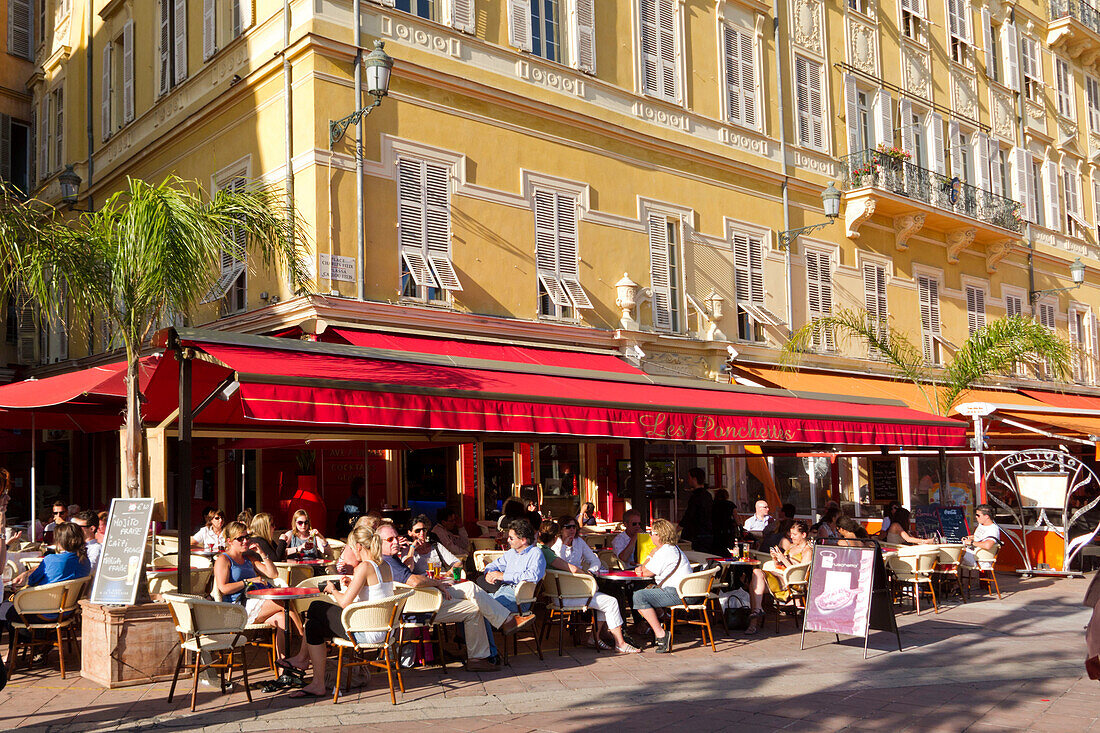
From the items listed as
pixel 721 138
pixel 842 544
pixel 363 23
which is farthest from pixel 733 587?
pixel 721 138

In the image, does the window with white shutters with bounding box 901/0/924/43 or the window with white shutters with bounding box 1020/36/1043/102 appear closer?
the window with white shutters with bounding box 901/0/924/43

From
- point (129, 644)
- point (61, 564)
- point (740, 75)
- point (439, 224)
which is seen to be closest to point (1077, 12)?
point (740, 75)

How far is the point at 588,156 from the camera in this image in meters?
16.3

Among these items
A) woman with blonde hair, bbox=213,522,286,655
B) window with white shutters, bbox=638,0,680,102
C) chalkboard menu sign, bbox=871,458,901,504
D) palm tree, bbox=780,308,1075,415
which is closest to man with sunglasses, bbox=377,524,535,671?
woman with blonde hair, bbox=213,522,286,655

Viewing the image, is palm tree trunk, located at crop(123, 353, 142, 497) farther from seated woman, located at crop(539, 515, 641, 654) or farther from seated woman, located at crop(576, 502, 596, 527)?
seated woman, located at crop(576, 502, 596, 527)

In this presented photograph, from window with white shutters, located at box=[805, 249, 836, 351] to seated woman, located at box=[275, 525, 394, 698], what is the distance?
13.8 metres

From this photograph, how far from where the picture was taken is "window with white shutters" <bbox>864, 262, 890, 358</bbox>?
847 inches

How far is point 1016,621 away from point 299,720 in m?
7.97

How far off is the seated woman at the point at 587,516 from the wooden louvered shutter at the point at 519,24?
6.98m

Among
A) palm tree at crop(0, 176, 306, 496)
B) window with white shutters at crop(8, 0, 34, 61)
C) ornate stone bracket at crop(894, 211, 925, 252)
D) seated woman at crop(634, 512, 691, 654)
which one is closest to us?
palm tree at crop(0, 176, 306, 496)

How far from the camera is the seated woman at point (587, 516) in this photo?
15.2 meters

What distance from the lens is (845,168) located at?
837 inches

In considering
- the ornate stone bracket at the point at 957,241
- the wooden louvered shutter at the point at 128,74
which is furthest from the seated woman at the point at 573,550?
the ornate stone bracket at the point at 957,241

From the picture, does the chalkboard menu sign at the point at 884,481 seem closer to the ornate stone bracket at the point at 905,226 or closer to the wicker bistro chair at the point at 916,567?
the ornate stone bracket at the point at 905,226
